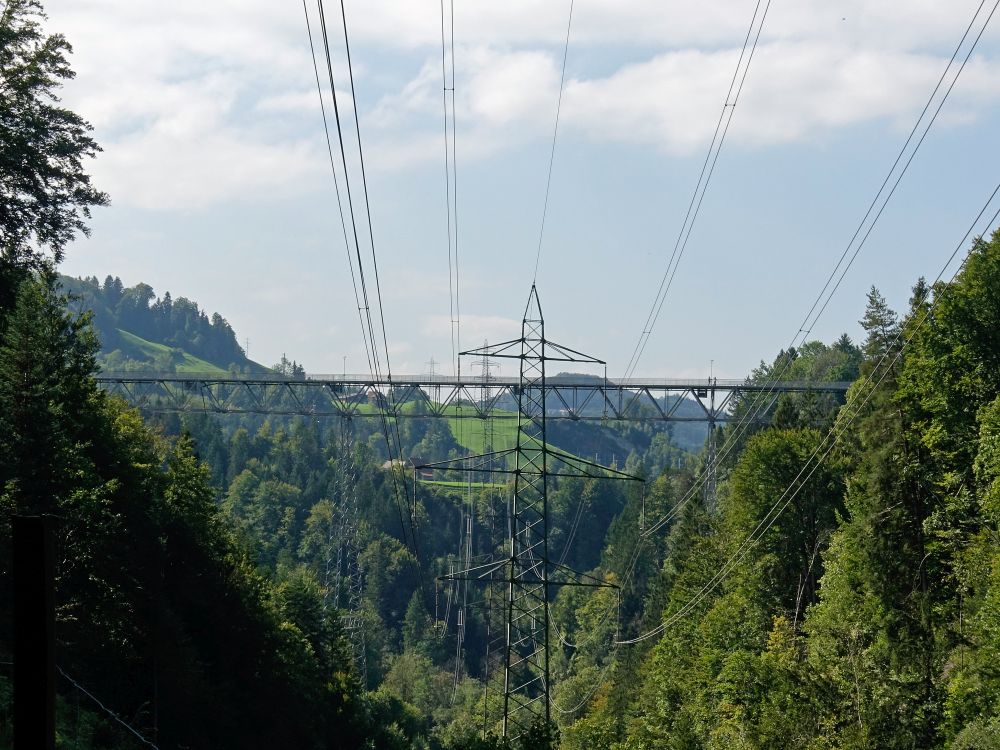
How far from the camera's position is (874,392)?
143ft

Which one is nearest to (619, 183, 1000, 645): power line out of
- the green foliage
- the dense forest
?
the dense forest

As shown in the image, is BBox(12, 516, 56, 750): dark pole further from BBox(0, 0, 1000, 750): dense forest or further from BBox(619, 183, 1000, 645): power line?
BBox(619, 183, 1000, 645): power line

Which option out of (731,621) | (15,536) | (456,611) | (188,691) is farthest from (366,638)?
(15,536)

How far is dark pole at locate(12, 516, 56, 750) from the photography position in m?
8.31

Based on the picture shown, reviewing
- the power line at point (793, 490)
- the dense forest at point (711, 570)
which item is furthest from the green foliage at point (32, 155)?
the power line at point (793, 490)

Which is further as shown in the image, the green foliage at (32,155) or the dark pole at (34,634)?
the green foliage at (32,155)

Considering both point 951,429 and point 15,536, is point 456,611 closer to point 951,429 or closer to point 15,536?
point 951,429

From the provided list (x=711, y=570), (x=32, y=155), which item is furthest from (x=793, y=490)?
(x=32, y=155)

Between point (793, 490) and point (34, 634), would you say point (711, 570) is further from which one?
point (34, 634)

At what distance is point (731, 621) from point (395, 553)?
118404mm

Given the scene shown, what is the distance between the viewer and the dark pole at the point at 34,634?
8.31 meters

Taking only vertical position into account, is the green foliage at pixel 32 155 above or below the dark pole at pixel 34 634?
above

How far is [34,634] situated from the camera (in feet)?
27.8

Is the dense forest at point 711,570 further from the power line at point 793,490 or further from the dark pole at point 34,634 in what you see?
the dark pole at point 34,634
